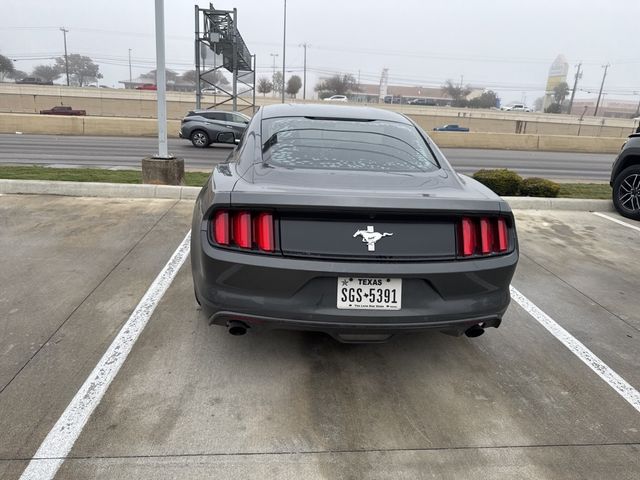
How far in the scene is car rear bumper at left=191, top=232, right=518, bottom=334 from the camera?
8.45ft

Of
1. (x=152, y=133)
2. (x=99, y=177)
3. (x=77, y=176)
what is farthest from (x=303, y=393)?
(x=152, y=133)

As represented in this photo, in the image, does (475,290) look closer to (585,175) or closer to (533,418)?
(533,418)

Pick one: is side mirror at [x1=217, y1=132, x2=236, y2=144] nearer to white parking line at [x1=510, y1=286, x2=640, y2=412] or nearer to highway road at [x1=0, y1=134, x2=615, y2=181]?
highway road at [x1=0, y1=134, x2=615, y2=181]

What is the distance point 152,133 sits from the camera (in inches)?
976

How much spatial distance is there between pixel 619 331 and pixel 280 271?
2.98 m

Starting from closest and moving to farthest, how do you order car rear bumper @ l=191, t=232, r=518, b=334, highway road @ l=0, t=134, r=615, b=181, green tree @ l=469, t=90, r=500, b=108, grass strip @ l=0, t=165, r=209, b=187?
1. car rear bumper @ l=191, t=232, r=518, b=334
2. grass strip @ l=0, t=165, r=209, b=187
3. highway road @ l=0, t=134, r=615, b=181
4. green tree @ l=469, t=90, r=500, b=108

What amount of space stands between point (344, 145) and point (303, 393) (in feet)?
5.65

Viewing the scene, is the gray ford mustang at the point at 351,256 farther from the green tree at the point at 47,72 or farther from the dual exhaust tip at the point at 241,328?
the green tree at the point at 47,72

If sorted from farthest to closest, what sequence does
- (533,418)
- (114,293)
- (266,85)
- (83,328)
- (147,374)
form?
1. (266,85)
2. (114,293)
3. (83,328)
4. (147,374)
5. (533,418)

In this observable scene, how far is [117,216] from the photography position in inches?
255

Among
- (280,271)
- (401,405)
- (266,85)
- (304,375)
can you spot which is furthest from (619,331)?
(266,85)

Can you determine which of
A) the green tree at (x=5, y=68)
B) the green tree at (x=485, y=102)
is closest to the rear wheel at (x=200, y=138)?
the green tree at (x=5, y=68)

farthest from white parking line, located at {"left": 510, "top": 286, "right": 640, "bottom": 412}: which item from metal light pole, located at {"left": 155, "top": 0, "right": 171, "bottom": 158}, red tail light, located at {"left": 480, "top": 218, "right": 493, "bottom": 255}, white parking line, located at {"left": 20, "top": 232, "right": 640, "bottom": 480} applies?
metal light pole, located at {"left": 155, "top": 0, "right": 171, "bottom": 158}

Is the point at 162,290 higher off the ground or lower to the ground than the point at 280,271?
lower
